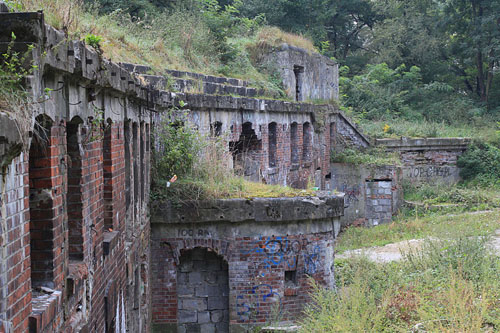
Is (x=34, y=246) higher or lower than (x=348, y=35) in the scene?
lower

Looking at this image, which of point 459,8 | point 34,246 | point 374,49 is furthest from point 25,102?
point 374,49

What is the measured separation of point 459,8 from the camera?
3161 cm

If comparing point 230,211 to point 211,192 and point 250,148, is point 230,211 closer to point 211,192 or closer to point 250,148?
point 211,192

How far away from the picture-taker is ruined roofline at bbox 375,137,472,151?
22531 mm

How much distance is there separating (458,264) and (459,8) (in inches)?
1044

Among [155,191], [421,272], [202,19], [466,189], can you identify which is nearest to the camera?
[155,191]

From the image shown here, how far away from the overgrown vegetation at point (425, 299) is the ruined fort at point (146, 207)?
0.99 metres

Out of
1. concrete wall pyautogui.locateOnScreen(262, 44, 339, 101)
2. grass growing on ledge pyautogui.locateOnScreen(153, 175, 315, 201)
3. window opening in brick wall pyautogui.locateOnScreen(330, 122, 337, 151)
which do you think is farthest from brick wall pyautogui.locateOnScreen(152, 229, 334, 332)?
window opening in brick wall pyautogui.locateOnScreen(330, 122, 337, 151)

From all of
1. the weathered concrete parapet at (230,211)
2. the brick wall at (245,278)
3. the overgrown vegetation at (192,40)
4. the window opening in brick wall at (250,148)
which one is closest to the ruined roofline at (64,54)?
the weathered concrete parapet at (230,211)

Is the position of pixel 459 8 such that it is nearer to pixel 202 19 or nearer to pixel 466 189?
pixel 466 189

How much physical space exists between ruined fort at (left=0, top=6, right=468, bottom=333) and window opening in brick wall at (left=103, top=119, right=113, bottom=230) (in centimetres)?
2

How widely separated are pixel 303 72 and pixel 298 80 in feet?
1.19

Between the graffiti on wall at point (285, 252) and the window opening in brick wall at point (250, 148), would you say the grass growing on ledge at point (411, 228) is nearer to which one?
the window opening in brick wall at point (250, 148)

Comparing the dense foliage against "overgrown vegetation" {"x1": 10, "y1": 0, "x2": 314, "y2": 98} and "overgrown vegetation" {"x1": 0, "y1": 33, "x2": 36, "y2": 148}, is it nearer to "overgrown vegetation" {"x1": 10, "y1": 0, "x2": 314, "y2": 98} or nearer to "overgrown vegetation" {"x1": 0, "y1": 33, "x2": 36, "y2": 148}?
"overgrown vegetation" {"x1": 10, "y1": 0, "x2": 314, "y2": 98}
